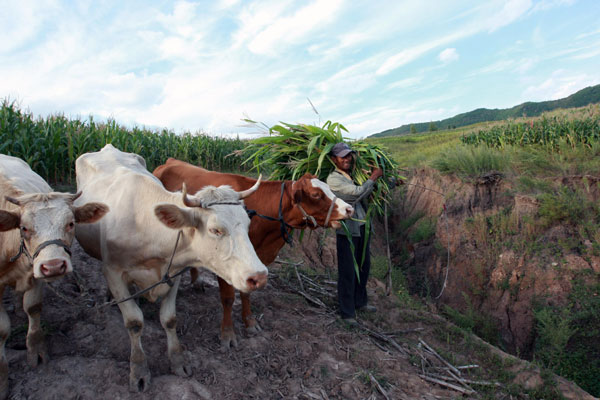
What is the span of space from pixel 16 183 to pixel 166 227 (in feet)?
4.95

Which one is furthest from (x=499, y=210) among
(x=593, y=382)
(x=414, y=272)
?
(x=593, y=382)

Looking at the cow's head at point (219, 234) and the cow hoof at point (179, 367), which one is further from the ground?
the cow's head at point (219, 234)

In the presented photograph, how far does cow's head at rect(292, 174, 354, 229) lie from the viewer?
13.5ft

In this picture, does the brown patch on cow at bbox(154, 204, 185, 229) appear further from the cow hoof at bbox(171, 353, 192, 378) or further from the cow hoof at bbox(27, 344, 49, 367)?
the cow hoof at bbox(27, 344, 49, 367)

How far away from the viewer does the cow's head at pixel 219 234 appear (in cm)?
273

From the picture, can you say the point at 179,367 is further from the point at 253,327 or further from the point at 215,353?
the point at 253,327

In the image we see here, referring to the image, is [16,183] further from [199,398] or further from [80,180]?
[199,398]

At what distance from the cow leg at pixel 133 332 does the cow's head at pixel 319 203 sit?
2018mm

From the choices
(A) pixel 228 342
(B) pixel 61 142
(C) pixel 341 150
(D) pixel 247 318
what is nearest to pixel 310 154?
(C) pixel 341 150

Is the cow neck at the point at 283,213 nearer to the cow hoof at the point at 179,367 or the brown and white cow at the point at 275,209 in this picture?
the brown and white cow at the point at 275,209

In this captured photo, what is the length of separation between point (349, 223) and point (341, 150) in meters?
1.01

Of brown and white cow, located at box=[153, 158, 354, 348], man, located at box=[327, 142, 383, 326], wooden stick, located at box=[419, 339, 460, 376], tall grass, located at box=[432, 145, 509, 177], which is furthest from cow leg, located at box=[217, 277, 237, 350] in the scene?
tall grass, located at box=[432, 145, 509, 177]

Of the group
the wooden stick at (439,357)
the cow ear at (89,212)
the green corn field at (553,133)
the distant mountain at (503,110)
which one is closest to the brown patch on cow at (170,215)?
the cow ear at (89,212)

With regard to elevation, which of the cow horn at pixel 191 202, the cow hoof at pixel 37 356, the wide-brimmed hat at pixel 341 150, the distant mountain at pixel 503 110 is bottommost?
the cow hoof at pixel 37 356
